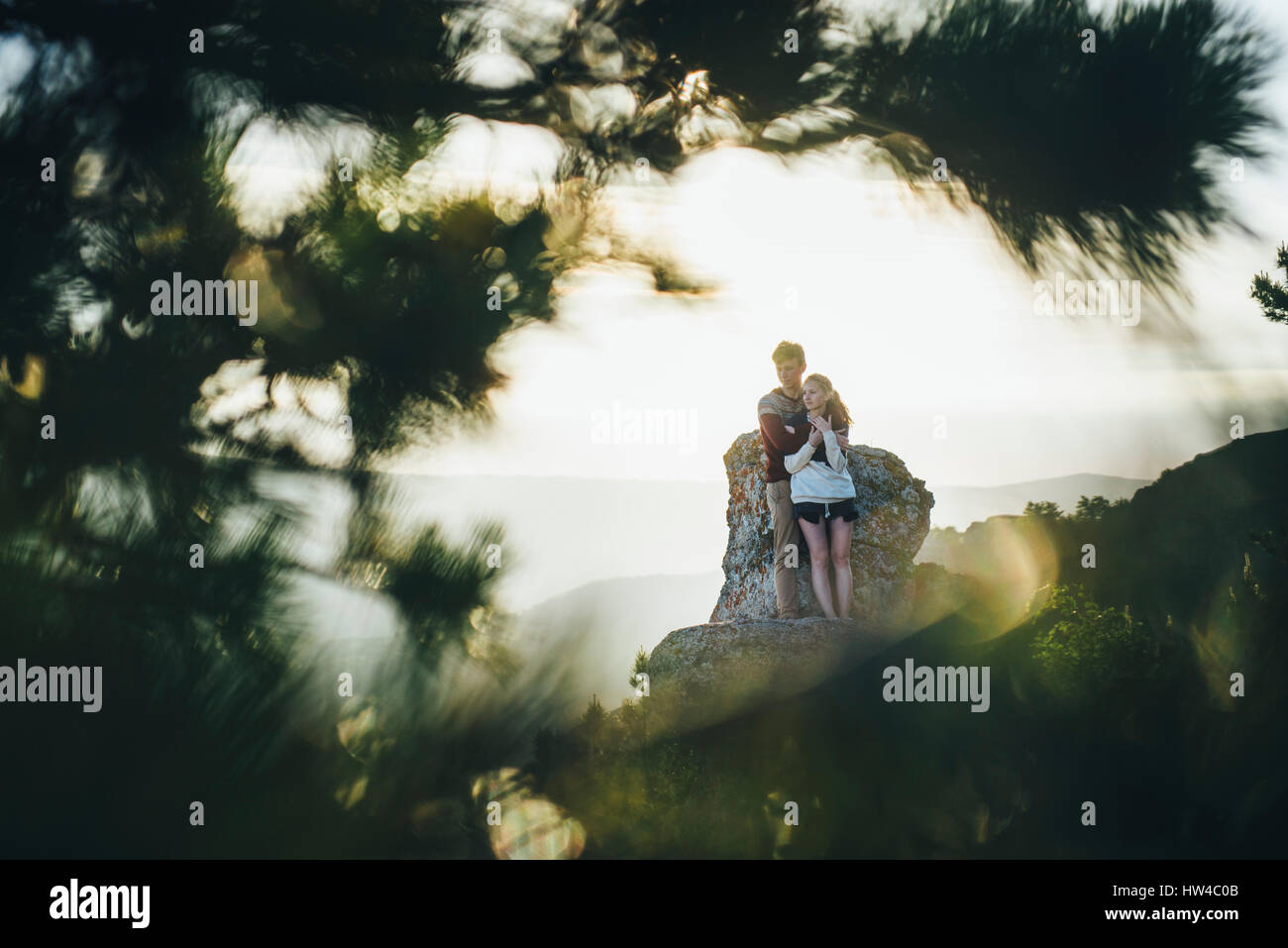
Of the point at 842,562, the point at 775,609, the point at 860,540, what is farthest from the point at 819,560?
the point at 860,540

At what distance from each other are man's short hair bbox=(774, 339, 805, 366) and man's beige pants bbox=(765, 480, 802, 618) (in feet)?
1.72

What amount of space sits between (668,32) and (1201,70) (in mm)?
1139

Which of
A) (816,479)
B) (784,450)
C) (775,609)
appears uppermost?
(784,450)

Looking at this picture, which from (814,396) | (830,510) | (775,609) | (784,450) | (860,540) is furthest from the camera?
(860,540)

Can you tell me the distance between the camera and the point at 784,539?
13.3 ft

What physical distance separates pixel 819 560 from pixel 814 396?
73cm

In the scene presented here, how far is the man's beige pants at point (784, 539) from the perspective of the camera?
4.04m

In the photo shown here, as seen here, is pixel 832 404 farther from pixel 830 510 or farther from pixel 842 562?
pixel 842 562

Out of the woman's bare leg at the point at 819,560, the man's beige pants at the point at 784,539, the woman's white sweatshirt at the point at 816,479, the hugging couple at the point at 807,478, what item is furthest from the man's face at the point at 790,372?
the woman's bare leg at the point at 819,560

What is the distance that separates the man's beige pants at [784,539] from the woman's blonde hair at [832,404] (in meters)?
0.35

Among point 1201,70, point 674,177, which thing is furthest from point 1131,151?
point 674,177

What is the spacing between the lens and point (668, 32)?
2.21m

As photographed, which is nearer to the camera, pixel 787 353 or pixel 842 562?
pixel 787 353

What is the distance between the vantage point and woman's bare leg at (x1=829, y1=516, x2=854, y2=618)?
399 cm
